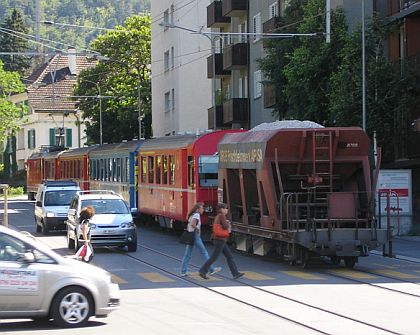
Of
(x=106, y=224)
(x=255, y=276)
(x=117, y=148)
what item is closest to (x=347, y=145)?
(x=255, y=276)

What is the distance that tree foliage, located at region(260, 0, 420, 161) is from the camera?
3766cm

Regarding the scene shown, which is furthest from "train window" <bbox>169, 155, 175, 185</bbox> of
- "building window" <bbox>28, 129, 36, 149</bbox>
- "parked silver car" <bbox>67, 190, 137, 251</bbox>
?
"building window" <bbox>28, 129, 36, 149</bbox>

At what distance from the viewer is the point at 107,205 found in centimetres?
2944

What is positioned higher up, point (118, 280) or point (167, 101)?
point (167, 101)

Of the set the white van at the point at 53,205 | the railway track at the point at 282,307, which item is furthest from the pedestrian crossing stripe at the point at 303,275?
the white van at the point at 53,205

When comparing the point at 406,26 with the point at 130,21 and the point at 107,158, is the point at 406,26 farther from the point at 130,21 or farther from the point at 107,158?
the point at 130,21

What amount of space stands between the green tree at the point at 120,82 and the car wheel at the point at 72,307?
215 ft

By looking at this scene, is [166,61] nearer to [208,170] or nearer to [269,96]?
[269,96]

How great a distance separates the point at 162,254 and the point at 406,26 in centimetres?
1679

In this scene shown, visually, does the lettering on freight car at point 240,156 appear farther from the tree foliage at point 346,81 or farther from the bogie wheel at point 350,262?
the tree foliage at point 346,81

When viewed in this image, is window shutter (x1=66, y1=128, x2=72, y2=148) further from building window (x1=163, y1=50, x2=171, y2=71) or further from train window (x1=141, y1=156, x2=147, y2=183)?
train window (x1=141, y1=156, x2=147, y2=183)

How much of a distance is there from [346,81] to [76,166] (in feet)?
71.5

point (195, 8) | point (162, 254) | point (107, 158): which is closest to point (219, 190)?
point (162, 254)

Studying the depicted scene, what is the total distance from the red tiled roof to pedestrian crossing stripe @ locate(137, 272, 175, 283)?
7637cm
